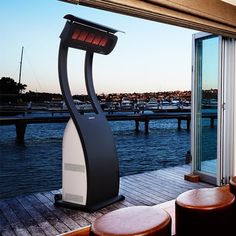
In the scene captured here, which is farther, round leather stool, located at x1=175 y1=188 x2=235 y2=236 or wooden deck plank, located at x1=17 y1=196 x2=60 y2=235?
wooden deck plank, located at x1=17 y1=196 x2=60 y2=235

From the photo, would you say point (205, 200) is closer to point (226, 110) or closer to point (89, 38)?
point (89, 38)

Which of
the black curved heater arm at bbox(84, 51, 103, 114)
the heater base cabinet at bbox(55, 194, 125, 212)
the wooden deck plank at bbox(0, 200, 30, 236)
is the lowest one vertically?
the wooden deck plank at bbox(0, 200, 30, 236)

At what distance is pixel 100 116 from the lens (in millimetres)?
2982

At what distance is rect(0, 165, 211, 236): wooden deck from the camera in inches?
96.6

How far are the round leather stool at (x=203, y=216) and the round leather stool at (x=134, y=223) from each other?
149mm

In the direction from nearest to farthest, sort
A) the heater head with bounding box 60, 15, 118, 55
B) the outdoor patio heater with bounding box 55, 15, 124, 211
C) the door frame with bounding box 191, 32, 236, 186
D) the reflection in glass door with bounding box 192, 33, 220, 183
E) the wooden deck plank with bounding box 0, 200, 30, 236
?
the wooden deck plank with bounding box 0, 200, 30, 236, the heater head with bounding box 60, 15, 118, 55, the outdoor patio heater with bounding box 55, 15, 124, 211, the door frame with bounding box 191, 32, 236, 186, the reflection in glass door with bounding box 192, 33, 220, 183

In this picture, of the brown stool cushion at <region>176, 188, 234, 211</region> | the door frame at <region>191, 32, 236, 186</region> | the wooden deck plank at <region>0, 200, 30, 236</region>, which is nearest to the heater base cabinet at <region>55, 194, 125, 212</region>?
the wooden deck plank at <region>0, 200, 30, 236</region>

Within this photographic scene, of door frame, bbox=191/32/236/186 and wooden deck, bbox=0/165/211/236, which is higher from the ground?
door frame, bbox=191/32/236/186

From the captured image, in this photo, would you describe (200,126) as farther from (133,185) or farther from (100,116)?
(100,116)

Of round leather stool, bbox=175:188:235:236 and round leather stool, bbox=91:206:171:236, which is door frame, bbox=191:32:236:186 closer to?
round leather stool, bbox=175:188:235:236

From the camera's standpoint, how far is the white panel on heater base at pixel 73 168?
280 cm

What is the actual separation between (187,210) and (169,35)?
1195 cm

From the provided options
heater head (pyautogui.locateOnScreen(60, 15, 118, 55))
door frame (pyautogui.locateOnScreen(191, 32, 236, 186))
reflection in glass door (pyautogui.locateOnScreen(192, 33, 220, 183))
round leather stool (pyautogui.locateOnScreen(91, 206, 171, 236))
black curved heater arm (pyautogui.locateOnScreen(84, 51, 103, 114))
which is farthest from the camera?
reflection in glass door (pyautogui.locateOnScreen(192, 33, 220, 183))

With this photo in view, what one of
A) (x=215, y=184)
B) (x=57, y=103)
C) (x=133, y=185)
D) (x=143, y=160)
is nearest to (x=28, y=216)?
(x=133, y=185)
